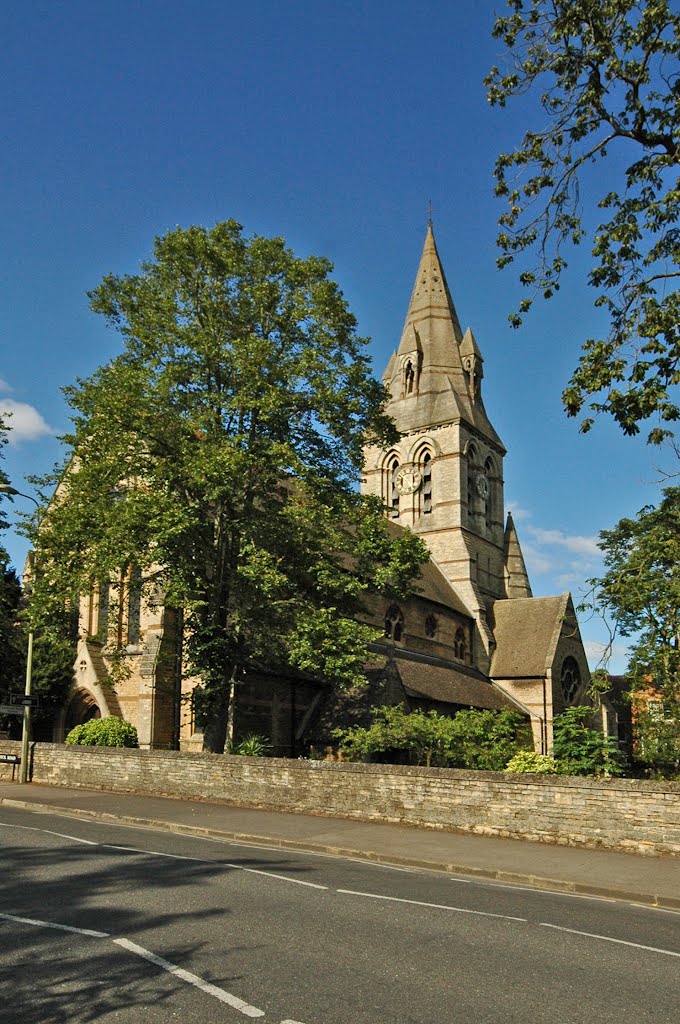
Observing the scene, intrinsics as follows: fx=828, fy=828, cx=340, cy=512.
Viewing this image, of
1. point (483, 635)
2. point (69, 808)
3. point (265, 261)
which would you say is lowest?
point (69, 808)

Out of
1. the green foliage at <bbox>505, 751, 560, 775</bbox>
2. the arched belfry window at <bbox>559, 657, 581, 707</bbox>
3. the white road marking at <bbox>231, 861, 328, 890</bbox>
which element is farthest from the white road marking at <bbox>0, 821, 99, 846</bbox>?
the arched belfry window at <bbox>559, 657, 581, 707</bbox>

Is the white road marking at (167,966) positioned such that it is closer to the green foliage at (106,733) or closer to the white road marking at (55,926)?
the white road marking at (55,926)

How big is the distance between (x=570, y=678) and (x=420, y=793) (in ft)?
102

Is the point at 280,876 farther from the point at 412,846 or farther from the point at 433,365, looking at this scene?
the point at 433,365

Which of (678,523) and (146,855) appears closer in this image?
(146,855)

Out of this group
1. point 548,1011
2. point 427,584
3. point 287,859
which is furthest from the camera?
point 427,584

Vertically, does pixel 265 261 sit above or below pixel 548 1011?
above

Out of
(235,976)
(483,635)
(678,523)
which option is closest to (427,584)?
(483,635)

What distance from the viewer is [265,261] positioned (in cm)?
2275

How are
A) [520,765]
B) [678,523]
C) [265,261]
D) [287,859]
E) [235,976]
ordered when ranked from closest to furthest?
[235,976] < [287,859] < [678,523] < [520,765] < [265,261]

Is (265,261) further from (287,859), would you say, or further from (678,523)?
(287,859)

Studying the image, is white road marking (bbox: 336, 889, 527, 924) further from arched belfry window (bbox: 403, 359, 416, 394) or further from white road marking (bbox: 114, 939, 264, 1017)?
arched belfry window (bbox: 403, 359, 416, 394)

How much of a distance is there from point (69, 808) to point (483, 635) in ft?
98.4

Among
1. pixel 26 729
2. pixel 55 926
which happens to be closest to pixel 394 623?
pixel 26 729
